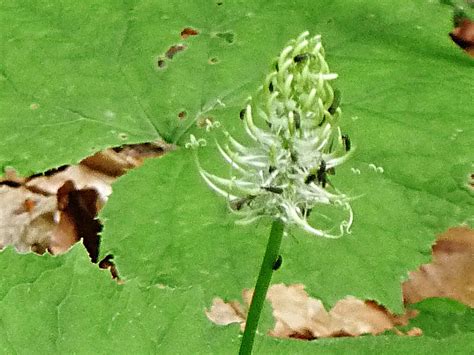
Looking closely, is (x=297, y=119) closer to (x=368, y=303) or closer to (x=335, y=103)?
(x=335, y=103)

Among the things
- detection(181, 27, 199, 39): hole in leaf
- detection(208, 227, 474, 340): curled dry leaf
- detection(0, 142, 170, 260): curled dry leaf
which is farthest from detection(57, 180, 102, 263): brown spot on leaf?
detection(181, 27, 199, 39): hole in leaf

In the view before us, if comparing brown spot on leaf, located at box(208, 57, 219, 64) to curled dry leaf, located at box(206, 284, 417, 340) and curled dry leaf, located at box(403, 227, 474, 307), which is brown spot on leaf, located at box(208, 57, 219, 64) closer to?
curled dry leaf, located at box(206, 284, 417, 340)

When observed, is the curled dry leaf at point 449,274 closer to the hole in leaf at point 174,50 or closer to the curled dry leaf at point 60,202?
the curled dry leaf at point 60,202

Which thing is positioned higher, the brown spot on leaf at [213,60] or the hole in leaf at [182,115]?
the brown spot on leaf at [213,60]

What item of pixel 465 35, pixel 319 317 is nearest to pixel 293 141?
pixel 319 317

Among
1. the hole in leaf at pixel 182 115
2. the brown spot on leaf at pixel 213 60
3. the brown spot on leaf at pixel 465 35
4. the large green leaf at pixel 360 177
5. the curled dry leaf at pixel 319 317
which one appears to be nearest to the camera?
the large green leaf at pixel 360 177

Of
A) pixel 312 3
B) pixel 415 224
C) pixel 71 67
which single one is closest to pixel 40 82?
pixel 71 67

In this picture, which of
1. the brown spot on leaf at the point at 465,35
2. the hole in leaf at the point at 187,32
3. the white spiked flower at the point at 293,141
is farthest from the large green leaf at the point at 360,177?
the brown spot on leaf at the point at 465,35

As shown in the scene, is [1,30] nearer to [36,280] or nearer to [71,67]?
[71,67]
